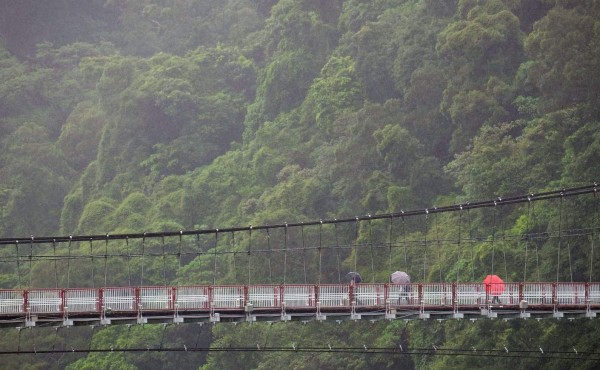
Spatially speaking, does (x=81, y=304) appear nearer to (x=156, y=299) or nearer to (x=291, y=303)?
(x=156, y=299)

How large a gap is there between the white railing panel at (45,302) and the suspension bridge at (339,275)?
0.03 metres

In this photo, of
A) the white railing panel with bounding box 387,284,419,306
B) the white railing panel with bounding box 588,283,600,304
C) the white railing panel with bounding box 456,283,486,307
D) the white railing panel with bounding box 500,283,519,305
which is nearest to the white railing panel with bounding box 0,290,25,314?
the white railing panel with bounding box 387,284,419,306

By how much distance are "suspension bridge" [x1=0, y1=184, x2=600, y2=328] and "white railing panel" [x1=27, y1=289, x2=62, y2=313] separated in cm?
3

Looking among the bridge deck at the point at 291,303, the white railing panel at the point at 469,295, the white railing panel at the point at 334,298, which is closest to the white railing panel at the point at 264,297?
the bridge deck at the point at 291,303

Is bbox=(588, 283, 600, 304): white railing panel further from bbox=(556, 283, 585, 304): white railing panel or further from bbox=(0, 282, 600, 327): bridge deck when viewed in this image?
bbox=(556, 283, 585, 304): white railing panel

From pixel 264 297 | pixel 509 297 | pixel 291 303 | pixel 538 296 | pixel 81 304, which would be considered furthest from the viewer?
pixel 538 296

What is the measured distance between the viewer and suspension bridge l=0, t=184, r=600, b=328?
59156 mm

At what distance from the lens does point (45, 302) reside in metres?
57.8

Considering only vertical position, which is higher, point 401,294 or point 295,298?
point 401,294

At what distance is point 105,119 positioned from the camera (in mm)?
131000

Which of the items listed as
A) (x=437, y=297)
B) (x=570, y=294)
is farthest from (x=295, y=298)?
(x=570, y=294)

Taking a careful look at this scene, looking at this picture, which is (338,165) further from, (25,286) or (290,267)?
(25,286)

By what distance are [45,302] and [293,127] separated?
199ft

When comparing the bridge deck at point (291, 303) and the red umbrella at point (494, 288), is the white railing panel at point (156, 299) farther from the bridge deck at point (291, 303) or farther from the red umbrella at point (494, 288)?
the red umbrella at point (494, 288)
